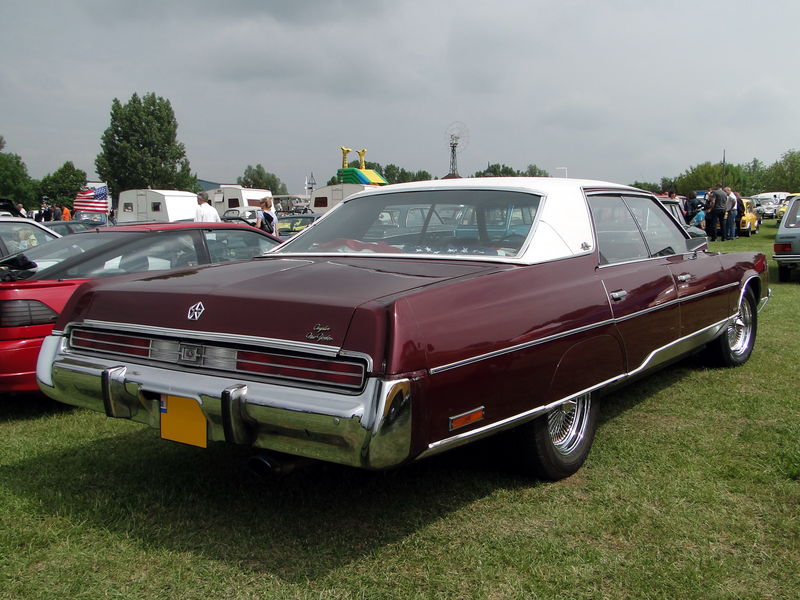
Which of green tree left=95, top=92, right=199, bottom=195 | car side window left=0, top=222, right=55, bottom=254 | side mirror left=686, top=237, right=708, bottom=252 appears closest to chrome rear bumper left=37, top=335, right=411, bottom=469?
side mirror left=686, top=237, right=708, bottom=252

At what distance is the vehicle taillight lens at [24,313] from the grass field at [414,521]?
0.69m

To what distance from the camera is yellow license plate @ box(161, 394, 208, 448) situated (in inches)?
95.7

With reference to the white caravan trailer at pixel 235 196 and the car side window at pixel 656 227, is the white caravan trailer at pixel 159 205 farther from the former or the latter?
the car side window at pixel 656 227

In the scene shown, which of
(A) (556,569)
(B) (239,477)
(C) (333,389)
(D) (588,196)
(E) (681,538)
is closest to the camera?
(C) (333,389)

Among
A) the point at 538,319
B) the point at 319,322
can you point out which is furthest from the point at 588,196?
the point at 319,322

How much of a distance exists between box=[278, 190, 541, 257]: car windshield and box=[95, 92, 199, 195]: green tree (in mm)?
66726

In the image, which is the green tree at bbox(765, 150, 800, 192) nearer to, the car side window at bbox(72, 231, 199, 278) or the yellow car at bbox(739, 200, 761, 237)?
the yellow car at bbox(739, 200, 761, 237)

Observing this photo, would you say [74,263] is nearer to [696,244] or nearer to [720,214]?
[696,244]

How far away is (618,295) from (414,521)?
1.42 meters

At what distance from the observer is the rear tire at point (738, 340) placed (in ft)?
15.9

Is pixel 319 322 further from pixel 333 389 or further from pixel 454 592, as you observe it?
pixel 454 592

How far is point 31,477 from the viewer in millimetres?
3234

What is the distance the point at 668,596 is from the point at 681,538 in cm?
42

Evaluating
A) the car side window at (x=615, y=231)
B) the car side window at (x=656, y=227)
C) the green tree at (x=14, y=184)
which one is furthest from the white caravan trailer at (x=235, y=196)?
the green tree at (x=14, y=184)
